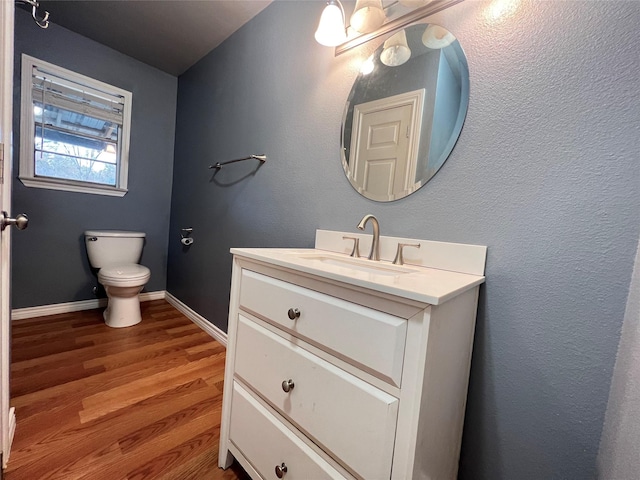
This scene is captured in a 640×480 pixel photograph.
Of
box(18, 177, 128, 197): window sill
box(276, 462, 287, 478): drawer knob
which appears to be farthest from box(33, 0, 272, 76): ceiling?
box(276, 462, 287, 478): drawer knob

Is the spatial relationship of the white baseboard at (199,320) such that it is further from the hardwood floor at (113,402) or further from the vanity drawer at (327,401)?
the vanity drawer at (327,401)

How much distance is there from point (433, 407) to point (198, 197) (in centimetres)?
215

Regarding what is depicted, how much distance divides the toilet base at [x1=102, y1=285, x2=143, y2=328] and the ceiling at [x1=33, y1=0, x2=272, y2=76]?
1840 mm

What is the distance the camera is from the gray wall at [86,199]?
74.4 inches

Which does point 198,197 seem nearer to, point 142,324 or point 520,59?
point 142,324

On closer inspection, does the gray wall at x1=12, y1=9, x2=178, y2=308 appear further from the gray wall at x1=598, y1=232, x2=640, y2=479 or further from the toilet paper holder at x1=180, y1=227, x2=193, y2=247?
the gray wall at x1=598, y1=232, x2=640, y2=479

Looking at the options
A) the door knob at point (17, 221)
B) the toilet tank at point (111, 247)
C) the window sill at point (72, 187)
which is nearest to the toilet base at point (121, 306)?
the toilet tank at point (111, 247)

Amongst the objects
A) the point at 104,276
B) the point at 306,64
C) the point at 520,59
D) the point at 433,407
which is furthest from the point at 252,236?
the point at 520,59

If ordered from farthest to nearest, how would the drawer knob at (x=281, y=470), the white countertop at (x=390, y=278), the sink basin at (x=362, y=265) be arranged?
1. the sink basin at (x=362, y=265)
2. the drawer knob at (x=281, y=470)
3. the white countertop at (x=390, y=278)

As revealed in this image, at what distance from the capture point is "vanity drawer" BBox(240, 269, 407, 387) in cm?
54

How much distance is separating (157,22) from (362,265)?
7.06ft

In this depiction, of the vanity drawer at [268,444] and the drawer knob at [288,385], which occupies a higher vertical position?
the drawer knob at [288,385]

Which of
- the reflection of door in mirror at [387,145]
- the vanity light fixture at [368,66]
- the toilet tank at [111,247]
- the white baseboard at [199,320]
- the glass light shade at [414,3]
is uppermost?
the glass light shade at [414,3]

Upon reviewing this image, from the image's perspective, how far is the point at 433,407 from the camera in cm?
59
